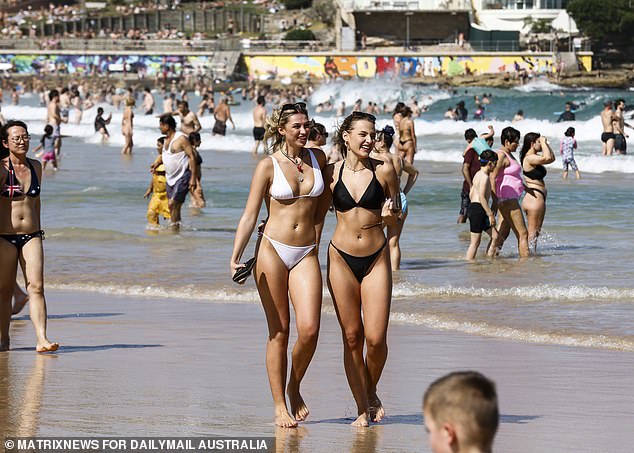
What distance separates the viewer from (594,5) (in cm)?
8562

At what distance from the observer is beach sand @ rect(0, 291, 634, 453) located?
19.0 ft

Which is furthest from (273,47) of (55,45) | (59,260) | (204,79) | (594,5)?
(59,260)

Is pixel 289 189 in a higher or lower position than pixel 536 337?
higher

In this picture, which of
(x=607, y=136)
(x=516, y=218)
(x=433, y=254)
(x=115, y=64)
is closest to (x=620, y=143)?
(x=607, y=136)

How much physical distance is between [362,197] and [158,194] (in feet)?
31.6

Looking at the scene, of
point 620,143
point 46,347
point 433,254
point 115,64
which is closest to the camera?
point 46,347

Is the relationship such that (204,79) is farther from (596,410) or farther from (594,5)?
(596,410)

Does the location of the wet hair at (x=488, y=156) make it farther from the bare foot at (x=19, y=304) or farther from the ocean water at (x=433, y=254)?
the bare foot at (x=19, y=304)

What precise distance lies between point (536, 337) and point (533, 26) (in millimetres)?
81694

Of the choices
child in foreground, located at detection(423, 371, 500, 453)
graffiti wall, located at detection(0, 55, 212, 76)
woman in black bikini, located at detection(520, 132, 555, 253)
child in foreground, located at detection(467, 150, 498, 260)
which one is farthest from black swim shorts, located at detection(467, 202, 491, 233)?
graffiti wall, located at detection(0, 55, 212, 76)

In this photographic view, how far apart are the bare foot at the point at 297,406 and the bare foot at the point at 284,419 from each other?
15 cm

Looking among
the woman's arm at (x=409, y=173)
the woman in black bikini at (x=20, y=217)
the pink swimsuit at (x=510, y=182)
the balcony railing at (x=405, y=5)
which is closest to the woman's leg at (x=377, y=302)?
the woman in black bikini at (x=20, y=217)

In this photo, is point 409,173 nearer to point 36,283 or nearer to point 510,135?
point 510,135

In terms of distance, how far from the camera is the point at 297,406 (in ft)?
20.0
